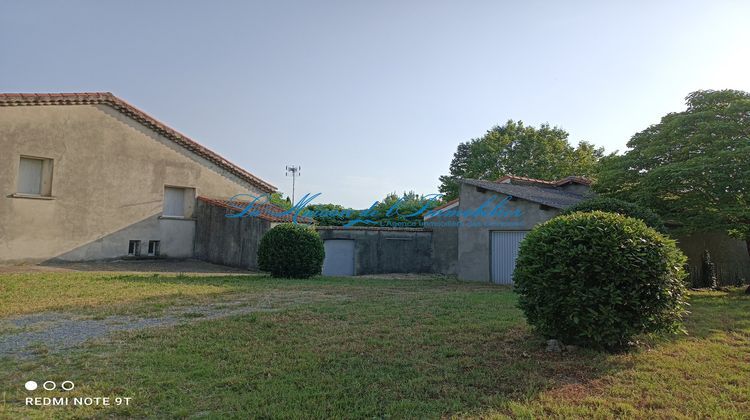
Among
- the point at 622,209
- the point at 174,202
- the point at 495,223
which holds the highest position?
the point at 174,202

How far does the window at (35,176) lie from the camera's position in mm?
15367

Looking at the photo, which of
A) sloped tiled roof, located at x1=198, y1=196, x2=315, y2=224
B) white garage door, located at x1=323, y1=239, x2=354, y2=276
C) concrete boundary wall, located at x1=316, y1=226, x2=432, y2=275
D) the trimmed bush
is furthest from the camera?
concrete boundary wall, located at x1=316, y1=226, x2=432, y2=275

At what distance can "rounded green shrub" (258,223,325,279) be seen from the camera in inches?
552

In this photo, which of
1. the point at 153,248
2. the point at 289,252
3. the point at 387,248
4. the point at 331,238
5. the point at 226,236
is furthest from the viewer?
the point at 387,248

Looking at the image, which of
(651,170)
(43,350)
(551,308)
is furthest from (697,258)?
(43,350)

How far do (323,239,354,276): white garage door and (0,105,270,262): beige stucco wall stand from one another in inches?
220

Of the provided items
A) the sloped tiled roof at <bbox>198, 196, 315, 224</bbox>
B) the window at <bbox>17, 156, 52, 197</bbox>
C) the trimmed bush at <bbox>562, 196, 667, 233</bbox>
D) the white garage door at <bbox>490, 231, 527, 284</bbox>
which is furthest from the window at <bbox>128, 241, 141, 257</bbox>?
the trimmed bush at <bbox>562, 196, 667, 233</bbox>

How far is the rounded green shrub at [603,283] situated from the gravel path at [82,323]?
4.50m

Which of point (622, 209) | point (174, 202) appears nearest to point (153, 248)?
point (174, 202)

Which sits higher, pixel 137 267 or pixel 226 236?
pixel 226 236

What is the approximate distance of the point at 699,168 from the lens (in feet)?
38.4

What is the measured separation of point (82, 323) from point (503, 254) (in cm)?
1256

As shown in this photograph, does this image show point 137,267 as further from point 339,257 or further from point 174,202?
point 339,257

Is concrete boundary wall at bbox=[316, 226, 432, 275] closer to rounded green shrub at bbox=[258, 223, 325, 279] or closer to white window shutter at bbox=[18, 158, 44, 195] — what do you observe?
rounded green shrub at bbox=[258, 223, 325, 279]
